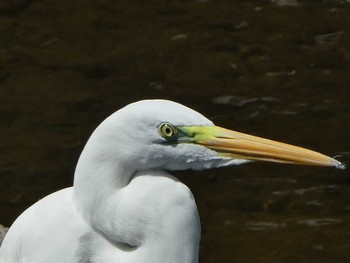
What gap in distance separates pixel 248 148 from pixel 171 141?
280 mm

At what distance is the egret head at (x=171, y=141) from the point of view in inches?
178

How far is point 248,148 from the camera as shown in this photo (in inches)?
183

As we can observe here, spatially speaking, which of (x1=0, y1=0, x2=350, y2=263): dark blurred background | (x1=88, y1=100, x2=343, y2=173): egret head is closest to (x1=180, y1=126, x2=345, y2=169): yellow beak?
(x1=88, y1=100, x2=343, y2=173): egret head

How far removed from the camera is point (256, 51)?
8.54 metres

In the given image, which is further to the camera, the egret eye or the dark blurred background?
the dark blurred background

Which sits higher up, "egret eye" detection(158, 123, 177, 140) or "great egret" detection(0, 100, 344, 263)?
"egret eye" detection(158, 123, 177, 140)

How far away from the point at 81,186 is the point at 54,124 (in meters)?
3.33

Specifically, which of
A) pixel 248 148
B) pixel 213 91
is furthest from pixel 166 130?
pixel 213 91

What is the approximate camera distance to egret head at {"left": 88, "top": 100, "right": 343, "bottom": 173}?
14.8 feet

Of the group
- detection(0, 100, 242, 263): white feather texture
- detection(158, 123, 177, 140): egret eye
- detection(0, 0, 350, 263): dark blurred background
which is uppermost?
detection(158, 123, 177, 140): egret eye

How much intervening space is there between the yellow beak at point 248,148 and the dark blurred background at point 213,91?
99.0 inches

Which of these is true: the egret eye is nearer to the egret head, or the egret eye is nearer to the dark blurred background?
the egret head

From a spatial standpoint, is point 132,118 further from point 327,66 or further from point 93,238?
point 327,66

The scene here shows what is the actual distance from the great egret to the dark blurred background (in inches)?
95.8
